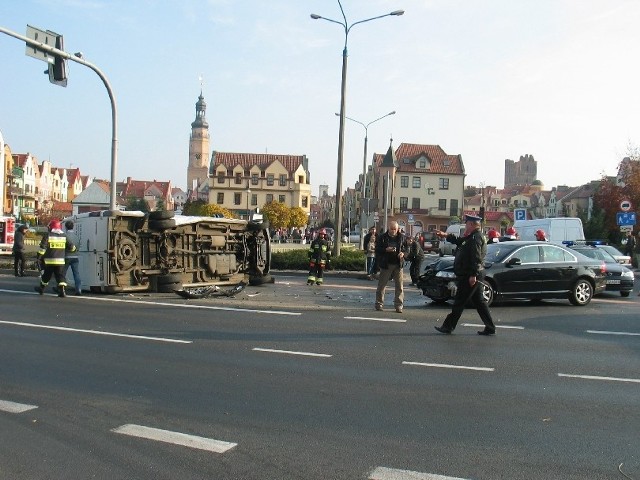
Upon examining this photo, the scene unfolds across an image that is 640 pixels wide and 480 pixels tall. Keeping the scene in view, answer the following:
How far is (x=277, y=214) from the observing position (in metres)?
74.1

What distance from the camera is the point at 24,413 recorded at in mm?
5719

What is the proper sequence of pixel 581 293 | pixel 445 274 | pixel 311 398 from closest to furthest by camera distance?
pixel 311 398, pixel 445 274, pixel 581 293

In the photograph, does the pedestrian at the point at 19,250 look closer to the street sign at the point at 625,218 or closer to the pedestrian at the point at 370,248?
the pedestrian at the point at 370,248

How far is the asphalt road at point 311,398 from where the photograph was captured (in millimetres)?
4664

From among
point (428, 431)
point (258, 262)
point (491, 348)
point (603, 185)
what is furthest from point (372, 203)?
point (603, 185)

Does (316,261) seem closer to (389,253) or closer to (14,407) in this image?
(389,253)

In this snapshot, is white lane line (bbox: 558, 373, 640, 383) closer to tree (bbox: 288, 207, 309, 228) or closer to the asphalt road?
the asphalt road

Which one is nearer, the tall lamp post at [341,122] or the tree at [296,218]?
the tall lamp post at [341,122]

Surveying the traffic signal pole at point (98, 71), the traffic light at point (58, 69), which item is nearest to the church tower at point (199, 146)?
the traffic signal pole at point (98, 71)

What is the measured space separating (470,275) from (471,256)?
0.28 metres

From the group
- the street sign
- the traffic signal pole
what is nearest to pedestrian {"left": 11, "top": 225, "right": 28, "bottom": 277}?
the traffic signal pole

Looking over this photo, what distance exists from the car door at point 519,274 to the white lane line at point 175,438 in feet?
33.1

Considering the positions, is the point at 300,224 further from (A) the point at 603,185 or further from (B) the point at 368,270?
(B) the point at 368,270

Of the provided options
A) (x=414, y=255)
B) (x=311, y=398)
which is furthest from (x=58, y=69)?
(x=311, y=398)
